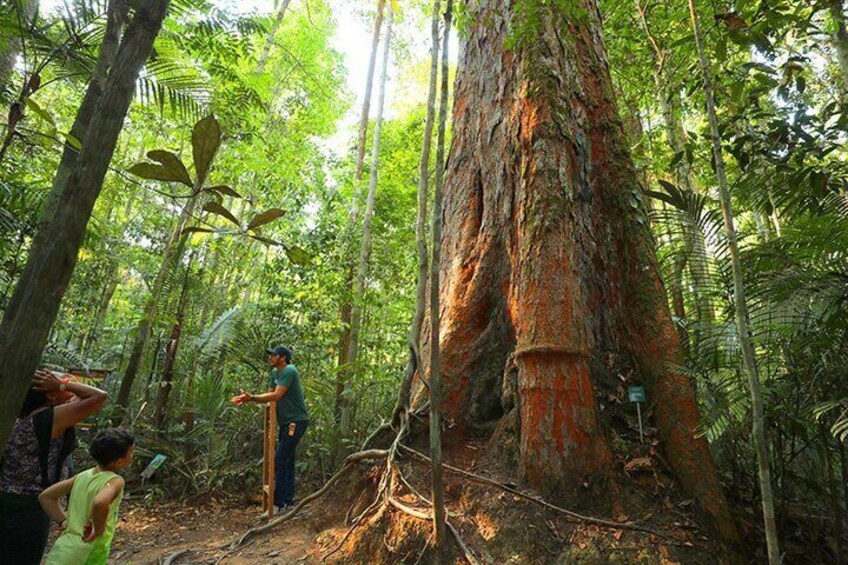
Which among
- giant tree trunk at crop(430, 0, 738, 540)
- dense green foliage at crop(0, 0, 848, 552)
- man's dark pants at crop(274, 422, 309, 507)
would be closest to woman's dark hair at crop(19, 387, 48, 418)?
dense green foliage at crop(0, 0, 848, 552)

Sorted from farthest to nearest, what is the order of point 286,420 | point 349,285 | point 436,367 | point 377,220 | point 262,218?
point 377,220
point 349,285
point 286,420
point 436,367
point 262,218

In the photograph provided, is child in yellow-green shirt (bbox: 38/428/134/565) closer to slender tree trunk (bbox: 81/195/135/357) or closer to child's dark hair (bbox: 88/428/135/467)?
child's dark hair (bbox: 88/428/135/467)

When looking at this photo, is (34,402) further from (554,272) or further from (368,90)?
(368,90)

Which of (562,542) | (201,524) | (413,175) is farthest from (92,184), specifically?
(413,175)

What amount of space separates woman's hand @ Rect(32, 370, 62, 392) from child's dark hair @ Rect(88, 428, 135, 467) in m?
0.31

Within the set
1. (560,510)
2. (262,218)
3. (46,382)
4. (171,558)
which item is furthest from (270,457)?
(262,218)

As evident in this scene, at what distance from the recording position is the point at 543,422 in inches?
117

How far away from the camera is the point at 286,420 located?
5289 mm

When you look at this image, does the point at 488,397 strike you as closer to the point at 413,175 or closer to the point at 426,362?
the point at 426,362

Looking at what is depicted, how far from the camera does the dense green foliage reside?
287 centimetres

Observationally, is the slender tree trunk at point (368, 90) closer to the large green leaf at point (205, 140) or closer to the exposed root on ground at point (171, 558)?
the exposed root on ground at point (171, 558)

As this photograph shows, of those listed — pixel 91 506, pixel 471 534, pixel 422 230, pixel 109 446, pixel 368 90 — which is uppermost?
pixel 368 90

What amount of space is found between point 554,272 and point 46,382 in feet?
9.25

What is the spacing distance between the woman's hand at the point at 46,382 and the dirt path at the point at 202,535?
1.81 meters
